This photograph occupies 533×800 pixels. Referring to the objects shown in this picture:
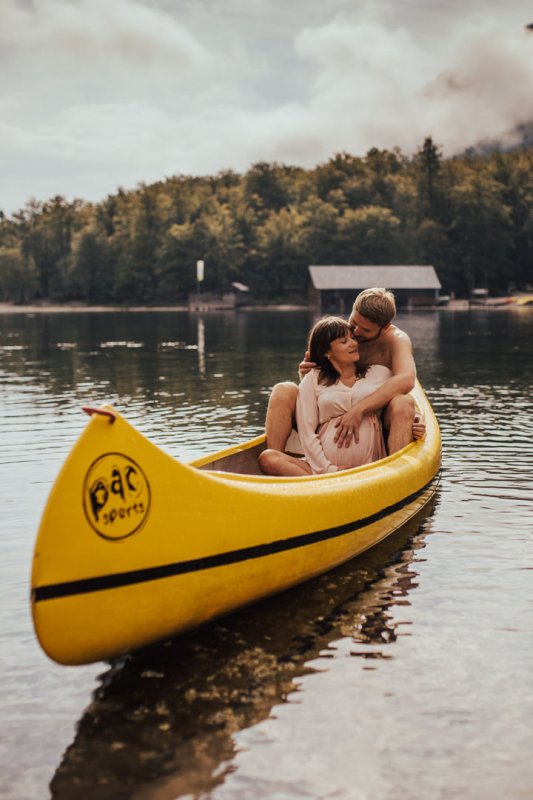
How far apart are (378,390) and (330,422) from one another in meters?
0.51

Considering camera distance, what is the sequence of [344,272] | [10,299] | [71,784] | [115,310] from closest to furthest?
1. [71,784]
2. [344,272]
3. [115,310]
4. [10,299]

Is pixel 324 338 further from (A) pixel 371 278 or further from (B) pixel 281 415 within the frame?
(A) pixel 371 278

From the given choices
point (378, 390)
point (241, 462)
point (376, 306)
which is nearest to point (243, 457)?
point (241, 462)

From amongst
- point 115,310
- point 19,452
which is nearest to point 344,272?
point 115,310

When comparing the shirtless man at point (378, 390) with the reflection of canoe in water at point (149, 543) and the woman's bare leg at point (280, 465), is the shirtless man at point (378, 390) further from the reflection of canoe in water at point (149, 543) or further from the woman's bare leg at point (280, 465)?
the reflection of canoe in water at point (149, 543)

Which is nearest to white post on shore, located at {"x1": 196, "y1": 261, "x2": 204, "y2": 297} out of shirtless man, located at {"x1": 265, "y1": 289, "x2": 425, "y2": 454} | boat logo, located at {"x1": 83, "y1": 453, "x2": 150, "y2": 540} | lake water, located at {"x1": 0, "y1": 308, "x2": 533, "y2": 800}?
lake water, located at {"x1": 0, "y1": 308, "x2": 533, "y2": 800}

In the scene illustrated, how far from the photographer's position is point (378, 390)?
7.46m

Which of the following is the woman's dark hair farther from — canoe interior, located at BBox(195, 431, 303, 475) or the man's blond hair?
canoe interior, located at BBox(195, 431, 303, 475)

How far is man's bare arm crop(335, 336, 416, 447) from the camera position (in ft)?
23.8

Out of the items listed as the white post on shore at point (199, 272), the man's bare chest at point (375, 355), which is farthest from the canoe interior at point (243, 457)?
the white post on shore at point (199, 272)

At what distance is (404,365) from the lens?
783 cm

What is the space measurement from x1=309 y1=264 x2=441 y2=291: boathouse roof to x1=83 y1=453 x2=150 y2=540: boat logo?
251 feet

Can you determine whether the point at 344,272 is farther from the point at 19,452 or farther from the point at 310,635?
the point at 310,635

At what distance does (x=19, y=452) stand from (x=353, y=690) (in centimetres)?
831
